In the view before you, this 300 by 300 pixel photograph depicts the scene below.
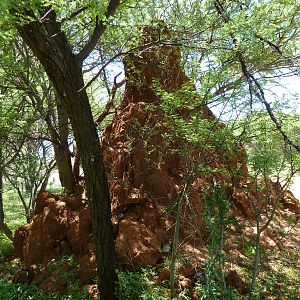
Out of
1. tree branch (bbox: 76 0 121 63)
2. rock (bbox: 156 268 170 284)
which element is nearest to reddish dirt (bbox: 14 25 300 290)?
rock (bbox: 156 268 170 284)

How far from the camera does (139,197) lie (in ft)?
18.7

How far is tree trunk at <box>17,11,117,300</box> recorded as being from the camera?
12.9ft

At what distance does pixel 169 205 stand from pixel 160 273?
1093 millimetres

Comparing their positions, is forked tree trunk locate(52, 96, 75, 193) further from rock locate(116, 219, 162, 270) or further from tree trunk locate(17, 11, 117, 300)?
tree trunk locate(17, 11, 117, 300)

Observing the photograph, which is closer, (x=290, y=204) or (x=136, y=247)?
(x=136, y=247)

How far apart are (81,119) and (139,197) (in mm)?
1851

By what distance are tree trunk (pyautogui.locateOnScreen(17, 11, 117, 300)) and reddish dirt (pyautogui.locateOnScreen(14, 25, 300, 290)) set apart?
444mm

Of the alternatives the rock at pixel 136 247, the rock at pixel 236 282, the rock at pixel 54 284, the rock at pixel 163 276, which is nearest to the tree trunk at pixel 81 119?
the rock at pixel 136 247

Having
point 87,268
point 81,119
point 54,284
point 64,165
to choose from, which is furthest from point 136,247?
point 64,165

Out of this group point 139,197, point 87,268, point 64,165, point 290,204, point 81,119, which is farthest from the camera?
point 290,204

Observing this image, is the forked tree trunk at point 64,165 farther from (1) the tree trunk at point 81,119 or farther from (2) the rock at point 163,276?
(2) the rock at point 163,276

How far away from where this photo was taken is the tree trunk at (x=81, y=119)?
3928mm

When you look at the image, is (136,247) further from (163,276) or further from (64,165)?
(64,165)

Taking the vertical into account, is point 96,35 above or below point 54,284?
above
